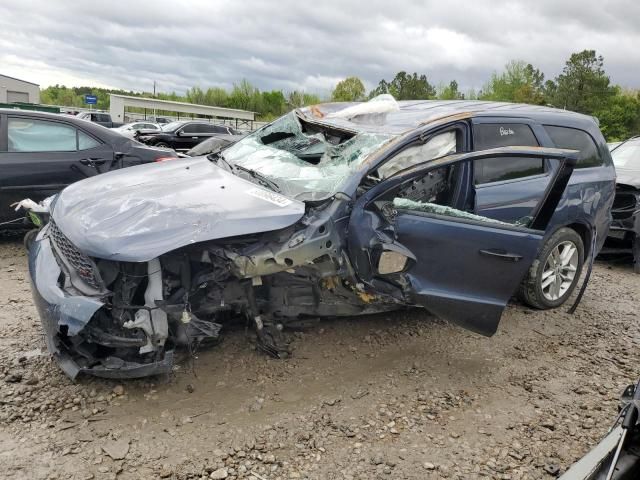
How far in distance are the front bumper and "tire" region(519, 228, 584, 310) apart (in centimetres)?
302

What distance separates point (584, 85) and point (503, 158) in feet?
77.6

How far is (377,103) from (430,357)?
76.8 inches

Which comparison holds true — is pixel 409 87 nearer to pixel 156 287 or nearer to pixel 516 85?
pixel 516 85

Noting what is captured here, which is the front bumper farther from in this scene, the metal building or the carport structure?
the metal building

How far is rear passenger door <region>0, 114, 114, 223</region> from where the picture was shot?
16.8 feet

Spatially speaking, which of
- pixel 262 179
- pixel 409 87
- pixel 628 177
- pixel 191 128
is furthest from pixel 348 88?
pixel 262 179

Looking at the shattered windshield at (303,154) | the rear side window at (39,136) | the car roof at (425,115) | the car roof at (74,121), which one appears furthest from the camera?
the car roof at (74,121)

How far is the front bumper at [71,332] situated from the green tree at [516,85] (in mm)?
29856

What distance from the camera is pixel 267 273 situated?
284 centimetres

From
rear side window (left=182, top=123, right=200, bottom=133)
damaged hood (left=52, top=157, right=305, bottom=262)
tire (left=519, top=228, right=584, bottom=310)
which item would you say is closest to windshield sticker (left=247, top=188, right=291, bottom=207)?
damaged hood (left=52, top=157, right=305, bottom=262)

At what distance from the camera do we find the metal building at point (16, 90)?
41.9 m

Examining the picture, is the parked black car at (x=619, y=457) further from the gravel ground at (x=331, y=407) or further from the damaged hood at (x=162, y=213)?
the damaged hood at (x=162, y=213)

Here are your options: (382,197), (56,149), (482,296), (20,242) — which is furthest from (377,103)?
(20,242)

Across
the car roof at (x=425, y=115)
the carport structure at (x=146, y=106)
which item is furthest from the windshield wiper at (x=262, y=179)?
the carport structure at (x=146, y=106)
